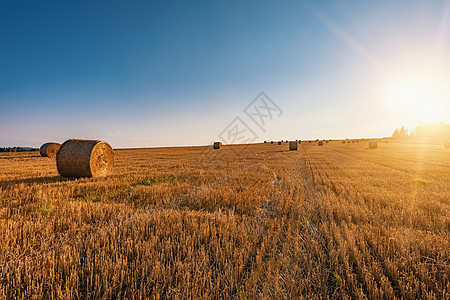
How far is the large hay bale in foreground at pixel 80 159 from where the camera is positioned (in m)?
8.77

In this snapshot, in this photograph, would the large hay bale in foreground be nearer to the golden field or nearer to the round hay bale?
the golden field

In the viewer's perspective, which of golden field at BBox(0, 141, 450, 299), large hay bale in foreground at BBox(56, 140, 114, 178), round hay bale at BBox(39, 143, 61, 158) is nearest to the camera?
golden field at BBox(0, 141, 450, 299)

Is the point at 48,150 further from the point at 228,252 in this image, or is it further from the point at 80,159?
the point at 228,252

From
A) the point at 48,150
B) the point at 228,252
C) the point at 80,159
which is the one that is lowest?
the point at 228,252

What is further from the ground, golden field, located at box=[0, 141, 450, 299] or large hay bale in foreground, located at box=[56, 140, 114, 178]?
large hay bale in foreground, located at box=[56, 140, 114, 178]

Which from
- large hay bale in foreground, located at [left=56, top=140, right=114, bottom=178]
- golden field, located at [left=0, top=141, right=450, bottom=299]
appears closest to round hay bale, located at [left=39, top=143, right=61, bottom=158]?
large hay bale in foreground, located at [left=56, top=140, right=114, bottom=178]

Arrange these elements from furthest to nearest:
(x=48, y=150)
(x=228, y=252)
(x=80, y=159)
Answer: (x=48, y=150), (x=80, y=159), (x=228, y=252)

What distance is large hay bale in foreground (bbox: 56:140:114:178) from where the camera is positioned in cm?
877

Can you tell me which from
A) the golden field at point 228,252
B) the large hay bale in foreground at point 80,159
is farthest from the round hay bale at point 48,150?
the golden field at point 228,252

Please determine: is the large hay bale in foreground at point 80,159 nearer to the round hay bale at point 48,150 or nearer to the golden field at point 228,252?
the golden field at point 228,252

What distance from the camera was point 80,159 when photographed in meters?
8.78

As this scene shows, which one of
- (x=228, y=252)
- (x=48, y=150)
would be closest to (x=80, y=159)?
(x=228, y=252)

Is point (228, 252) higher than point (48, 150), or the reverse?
point (48, 150)

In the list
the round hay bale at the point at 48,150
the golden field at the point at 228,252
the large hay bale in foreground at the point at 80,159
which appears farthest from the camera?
the round hay bale at the point at 48,150
